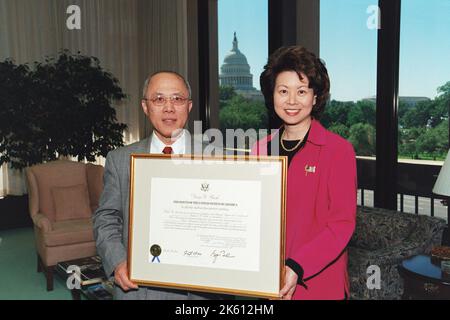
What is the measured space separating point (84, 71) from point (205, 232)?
417 cm

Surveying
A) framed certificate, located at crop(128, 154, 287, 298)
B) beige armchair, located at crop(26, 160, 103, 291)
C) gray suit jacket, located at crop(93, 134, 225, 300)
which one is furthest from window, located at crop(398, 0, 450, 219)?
beige armchair, located at crop(26, 160, 103, 291)

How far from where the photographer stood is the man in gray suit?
152cm

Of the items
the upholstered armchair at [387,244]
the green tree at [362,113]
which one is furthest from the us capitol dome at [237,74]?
the upholstered armchair at [387,244]

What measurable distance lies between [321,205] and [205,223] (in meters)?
0.36

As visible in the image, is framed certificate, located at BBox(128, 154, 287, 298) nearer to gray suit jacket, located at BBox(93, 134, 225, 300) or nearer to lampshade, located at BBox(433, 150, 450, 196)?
gray suit jacket, located at BBox(93, 134, 225, 300)

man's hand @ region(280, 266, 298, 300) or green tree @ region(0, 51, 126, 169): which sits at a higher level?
green tree @ region(0, 51, 126, 169)

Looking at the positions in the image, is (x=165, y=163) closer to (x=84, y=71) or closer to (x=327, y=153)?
(x=327, y=153)

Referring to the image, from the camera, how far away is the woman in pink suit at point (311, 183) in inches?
52.2

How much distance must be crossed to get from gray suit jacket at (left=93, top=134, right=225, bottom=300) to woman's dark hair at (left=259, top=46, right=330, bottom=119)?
14.3 inches

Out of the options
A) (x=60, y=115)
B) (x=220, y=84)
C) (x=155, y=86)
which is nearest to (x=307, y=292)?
(x=155, y=86)

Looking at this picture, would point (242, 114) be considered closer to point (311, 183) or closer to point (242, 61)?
point (242, 61)

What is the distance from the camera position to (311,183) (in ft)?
4.49
